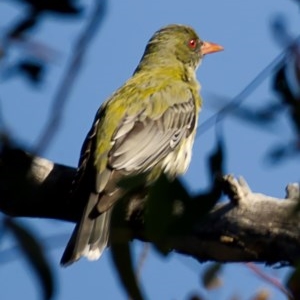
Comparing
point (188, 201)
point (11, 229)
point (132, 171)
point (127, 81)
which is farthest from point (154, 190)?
point (127, 81)

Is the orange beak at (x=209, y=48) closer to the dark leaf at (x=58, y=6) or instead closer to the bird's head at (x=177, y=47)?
the bird's head at (x=177, y=47)

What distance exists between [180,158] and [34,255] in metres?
4.69

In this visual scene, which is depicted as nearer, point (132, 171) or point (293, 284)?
point (293, 284)

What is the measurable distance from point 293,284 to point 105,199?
125 inches

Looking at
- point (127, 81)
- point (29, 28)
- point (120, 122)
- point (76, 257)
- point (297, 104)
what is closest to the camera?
point (297, 104)

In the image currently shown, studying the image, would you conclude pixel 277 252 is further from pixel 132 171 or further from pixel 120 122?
pixel 120 122

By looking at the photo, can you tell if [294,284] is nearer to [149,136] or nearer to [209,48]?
[149,136]

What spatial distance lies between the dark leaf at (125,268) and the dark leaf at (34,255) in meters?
0.15

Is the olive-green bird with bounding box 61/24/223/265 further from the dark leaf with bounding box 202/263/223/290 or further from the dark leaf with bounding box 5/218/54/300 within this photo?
the dark leaf with bounding box 5/218/54/300

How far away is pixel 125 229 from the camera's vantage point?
1.83 meters

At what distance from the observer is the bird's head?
7.86 m

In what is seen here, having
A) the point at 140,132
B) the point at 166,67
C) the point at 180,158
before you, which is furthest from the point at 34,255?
the point at 166,67

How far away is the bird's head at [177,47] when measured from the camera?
25.8 feet

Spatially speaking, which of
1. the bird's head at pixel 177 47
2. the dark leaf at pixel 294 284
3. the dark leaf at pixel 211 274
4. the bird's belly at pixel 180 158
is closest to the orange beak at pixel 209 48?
the bird's head at pixel 177 47
